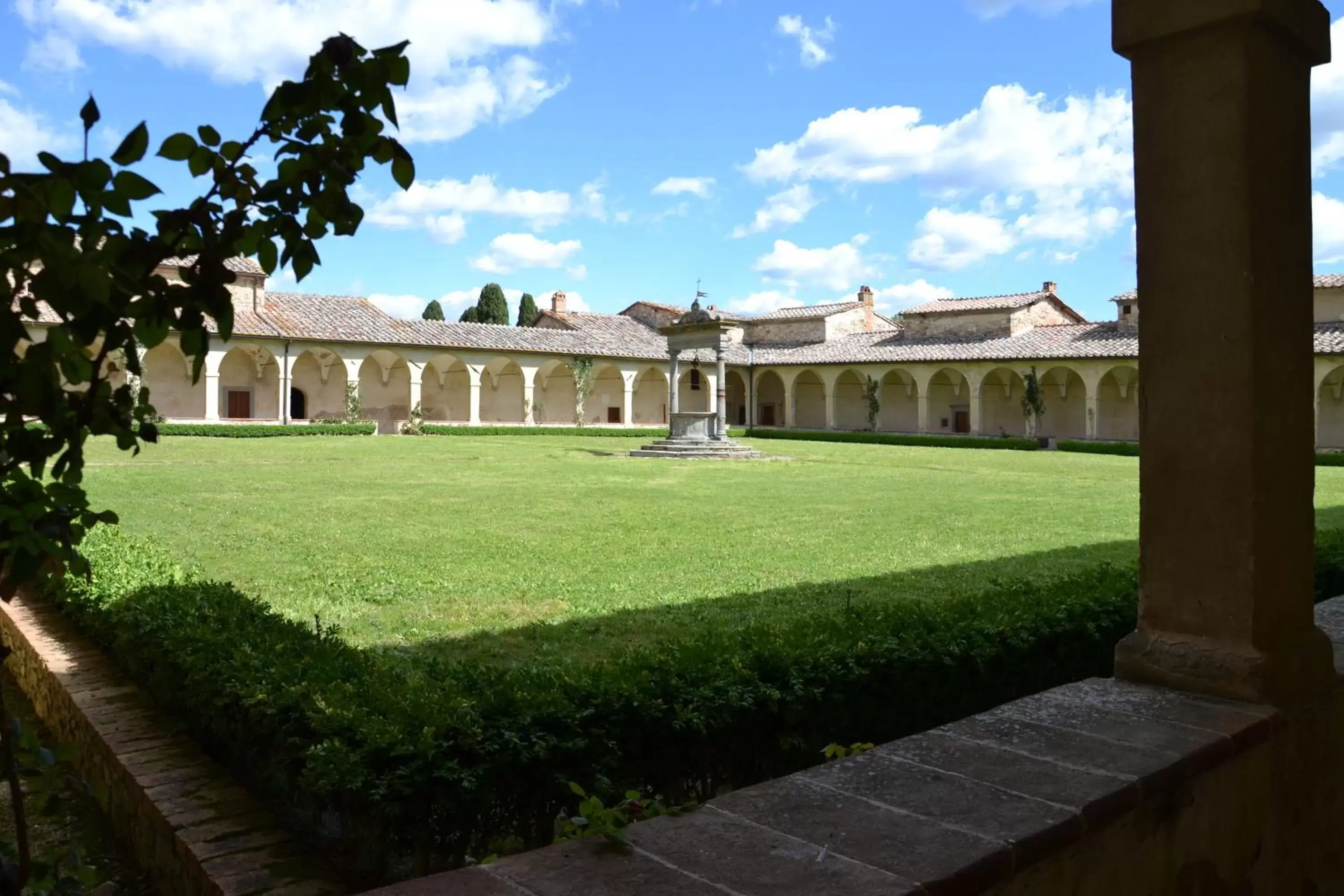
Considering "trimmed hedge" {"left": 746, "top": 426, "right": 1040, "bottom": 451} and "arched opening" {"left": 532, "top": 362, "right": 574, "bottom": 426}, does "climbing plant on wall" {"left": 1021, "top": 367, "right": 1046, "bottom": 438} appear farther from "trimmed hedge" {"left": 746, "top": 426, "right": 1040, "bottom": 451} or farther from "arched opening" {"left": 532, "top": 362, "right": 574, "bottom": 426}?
"arched opening" {"left": 532, "top": 362, "right": 574, "bottom": 426}

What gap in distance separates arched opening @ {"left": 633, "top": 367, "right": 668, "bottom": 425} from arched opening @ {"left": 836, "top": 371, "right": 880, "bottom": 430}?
7812 mm

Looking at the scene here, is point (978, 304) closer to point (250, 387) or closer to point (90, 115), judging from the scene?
point (250, 387)

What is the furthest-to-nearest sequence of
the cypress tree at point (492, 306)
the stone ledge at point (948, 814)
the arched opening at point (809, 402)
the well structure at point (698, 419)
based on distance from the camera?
1. the cypress tree at point (492, 306)
2. the arched opening at point (809, 402)
3. the well structure at point (698, 419)
4. the stone ledge at point (948, 814)

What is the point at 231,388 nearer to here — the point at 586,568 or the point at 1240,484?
the point at 586,568

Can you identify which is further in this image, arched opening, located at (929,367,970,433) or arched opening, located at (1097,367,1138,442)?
arched opening, located at (929,367,970,433)

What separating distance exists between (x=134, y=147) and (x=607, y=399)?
4385 cm

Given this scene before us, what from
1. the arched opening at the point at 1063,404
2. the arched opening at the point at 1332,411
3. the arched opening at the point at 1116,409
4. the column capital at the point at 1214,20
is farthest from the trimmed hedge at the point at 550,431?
the column capital at the point at 1214,20

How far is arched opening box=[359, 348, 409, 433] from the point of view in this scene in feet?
130

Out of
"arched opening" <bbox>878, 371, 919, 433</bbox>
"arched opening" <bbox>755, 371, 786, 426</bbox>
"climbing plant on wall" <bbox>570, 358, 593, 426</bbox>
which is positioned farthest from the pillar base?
"arched opening" <bbox>755, 371, 786, 426</bbox>

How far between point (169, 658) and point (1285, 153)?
3.95 metres

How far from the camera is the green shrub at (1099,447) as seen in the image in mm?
29531

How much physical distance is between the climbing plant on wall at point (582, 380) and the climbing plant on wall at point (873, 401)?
37.5ft

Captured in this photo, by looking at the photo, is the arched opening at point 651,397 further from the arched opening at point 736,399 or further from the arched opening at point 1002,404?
the arched opening at point 1002,404

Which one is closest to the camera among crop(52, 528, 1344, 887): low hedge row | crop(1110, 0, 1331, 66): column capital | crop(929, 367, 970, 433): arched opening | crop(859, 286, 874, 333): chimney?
crop(1110, 0, 1331, 66): column capital
